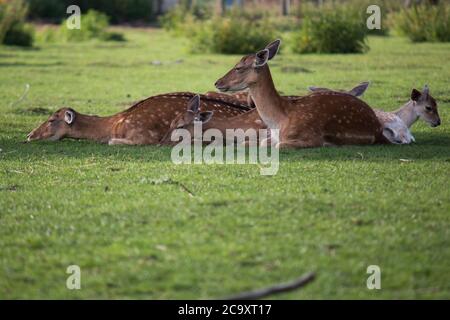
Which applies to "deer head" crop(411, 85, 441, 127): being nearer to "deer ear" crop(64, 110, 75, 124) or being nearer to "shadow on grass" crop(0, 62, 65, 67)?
"deer ear" crop(64, 110, 75, 124)

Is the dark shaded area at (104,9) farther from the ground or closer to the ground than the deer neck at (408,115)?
closer to the ground

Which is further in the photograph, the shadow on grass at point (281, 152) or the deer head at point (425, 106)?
the deer head at point (425, 106)

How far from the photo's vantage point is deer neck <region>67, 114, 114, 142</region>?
10.5m

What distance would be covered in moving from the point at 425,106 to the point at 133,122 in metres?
3.26

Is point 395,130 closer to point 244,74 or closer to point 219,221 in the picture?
point 244,74

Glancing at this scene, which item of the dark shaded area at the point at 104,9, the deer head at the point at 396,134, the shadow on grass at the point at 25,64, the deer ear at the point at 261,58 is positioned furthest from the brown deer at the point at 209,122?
the dark shaded area at the point at 104,9

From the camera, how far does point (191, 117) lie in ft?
32.7

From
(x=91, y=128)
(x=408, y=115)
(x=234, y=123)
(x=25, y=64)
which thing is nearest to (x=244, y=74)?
(x=234, y=123)

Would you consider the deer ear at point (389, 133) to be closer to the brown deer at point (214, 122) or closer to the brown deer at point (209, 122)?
the brown deer at point (214, 122)

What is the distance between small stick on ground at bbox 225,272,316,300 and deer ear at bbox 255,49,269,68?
4.61 m

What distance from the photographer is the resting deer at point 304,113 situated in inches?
379

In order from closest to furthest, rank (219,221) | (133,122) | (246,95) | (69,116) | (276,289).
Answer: (276,289)
(219,221)
(133,122)
(69,116)
(246,95)

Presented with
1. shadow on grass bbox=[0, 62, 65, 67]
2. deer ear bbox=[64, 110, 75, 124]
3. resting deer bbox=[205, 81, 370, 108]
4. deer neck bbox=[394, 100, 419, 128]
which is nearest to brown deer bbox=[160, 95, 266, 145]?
resting deer bbox=[205, 81, 370, 108]

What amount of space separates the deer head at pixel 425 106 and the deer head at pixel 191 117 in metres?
2.41
